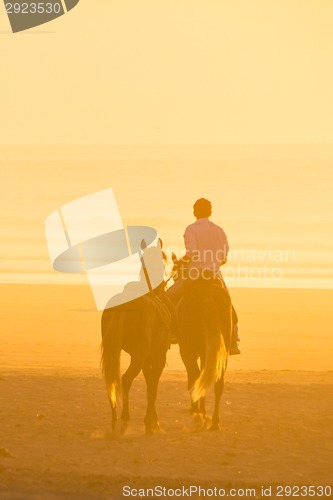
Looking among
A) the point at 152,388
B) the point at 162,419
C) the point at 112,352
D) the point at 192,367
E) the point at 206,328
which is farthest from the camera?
the point at 162,419

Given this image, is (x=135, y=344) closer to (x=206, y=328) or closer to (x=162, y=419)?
(x=206, y=328)

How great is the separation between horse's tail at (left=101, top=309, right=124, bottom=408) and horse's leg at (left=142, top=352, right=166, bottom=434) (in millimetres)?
610

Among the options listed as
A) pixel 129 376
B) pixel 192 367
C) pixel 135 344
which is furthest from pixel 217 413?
pixel 135 344

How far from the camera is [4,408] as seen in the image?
1617cm

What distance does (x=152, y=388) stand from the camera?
48.7 feet

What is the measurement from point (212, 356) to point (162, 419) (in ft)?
4.64

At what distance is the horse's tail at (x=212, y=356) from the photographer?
48.4ft

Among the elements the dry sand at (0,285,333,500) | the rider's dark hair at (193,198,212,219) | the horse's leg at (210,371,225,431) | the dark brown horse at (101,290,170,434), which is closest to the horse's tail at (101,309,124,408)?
the dark brown horse at (101,290,170,434)

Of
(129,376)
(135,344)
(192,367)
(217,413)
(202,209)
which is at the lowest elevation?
(217,413)

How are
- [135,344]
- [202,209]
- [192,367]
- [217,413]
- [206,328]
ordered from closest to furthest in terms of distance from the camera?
[135,344] → [206,328] → [217,413] → [202,209] → [192,367]

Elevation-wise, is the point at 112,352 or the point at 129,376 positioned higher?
the point at 112,352

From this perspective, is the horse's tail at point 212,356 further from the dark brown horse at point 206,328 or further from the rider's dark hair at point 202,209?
the rider's dark hair at point 202,209

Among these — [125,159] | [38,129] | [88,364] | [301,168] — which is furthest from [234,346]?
[38,129]

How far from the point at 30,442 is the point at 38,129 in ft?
554
